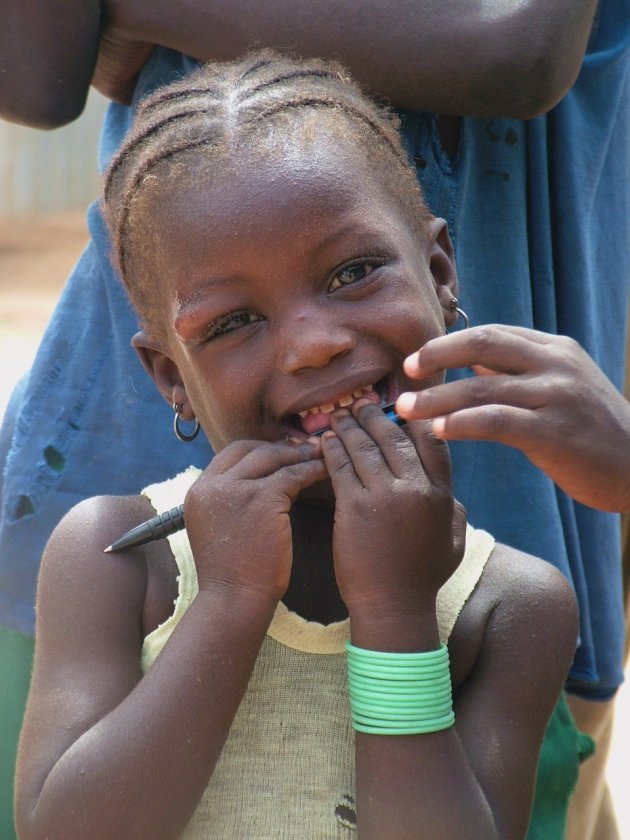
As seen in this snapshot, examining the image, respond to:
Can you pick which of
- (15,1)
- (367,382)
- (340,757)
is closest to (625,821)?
(340,757)

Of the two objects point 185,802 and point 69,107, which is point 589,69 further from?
point 185,802

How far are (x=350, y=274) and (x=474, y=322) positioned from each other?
48cm

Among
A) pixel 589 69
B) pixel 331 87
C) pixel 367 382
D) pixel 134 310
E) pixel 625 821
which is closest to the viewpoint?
pixel 367 382

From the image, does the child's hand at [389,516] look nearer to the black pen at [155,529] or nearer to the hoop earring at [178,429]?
the black pen at [155,529]

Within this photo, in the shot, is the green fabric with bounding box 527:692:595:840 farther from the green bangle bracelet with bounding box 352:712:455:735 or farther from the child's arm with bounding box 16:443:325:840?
the child's arm with bounding box 16:443:325:840

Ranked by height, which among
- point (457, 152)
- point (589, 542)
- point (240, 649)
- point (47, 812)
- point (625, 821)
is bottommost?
point (625, 821)

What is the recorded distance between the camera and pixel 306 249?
1745 millimetres

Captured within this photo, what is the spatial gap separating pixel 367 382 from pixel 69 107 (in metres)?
0.85

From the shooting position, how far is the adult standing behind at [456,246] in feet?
6.63

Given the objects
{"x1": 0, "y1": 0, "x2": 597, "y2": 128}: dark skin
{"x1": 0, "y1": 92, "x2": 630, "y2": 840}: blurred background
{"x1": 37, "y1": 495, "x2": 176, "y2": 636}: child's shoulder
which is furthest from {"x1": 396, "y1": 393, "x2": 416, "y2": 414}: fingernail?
{"x1": 0, "y1": 92, "x2": 630, "y2": 840}: blurred background

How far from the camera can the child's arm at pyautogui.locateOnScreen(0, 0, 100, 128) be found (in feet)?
6.83

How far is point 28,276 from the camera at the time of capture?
11883 millimetres

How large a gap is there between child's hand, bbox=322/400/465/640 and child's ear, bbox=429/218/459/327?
35 cm

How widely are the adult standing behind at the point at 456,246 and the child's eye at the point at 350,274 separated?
37cm
